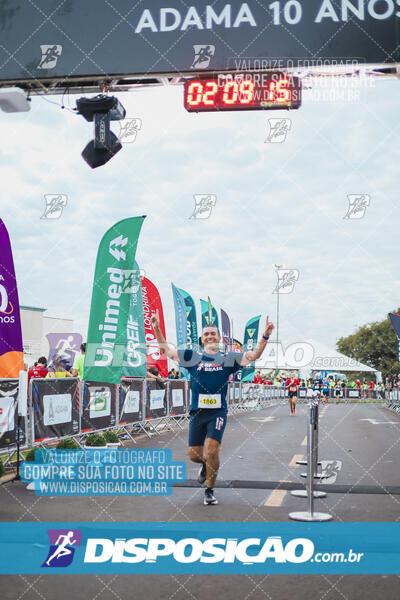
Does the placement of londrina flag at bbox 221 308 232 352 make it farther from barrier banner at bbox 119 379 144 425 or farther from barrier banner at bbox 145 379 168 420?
barrier banner at bbox 119 379 144 425

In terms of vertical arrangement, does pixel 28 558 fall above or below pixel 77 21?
A: below

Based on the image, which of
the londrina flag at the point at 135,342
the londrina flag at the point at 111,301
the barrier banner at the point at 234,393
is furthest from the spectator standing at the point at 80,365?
the barrier banner at the point at 234,393

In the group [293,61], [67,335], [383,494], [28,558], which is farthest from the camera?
[67,335]

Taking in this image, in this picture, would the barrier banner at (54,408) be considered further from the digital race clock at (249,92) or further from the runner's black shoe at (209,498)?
the digital race clock at (249,92)

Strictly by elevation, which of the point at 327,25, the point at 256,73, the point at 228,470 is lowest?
the point at 228,470

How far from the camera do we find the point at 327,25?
9.19 m

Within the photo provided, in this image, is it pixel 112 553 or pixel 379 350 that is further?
pixel 379 350


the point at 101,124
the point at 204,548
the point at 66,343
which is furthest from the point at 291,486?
the point at 66,343

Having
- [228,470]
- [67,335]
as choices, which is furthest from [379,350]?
[228,470]

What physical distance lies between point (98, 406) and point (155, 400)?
4384mm

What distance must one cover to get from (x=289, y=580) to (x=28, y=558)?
198cm

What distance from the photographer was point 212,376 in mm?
7676

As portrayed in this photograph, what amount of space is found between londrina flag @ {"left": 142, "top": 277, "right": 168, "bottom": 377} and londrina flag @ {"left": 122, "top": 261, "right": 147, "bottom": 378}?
2.58 meters

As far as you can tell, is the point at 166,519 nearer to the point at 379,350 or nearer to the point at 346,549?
the point at 346,549
